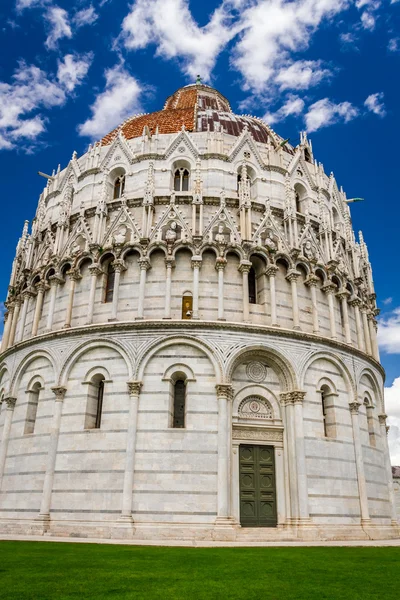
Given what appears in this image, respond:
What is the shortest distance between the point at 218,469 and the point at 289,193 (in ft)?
52.7

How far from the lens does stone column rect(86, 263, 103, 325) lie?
82.7 ft

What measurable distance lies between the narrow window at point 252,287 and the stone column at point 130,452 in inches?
292

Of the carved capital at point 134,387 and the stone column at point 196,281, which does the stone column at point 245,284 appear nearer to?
→ the stone column at point 196,281

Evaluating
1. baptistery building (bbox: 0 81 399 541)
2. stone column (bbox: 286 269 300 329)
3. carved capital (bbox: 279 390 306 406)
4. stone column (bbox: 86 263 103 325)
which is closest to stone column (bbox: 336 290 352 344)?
baptistery building (bbox: 0 81 399 541)

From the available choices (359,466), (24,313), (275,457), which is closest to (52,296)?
(24,313)

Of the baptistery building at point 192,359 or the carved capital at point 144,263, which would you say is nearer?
the baptistery building at point 192,359

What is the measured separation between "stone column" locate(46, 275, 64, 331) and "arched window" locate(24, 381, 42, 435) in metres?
3.07

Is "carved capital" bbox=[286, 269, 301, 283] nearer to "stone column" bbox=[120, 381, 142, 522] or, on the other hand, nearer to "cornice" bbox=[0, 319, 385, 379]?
"cornice" bbox=[0, 319, 385, 379]

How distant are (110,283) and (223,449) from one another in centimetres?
1049

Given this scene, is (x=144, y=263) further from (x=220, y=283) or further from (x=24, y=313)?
(x=24, y=313)

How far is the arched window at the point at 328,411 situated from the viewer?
24625mm

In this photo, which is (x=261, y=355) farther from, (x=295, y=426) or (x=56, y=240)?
(x=56, y=240)

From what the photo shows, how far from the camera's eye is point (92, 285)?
1024 inches

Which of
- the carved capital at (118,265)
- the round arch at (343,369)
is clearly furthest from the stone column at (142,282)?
the round arch at (343,369)
